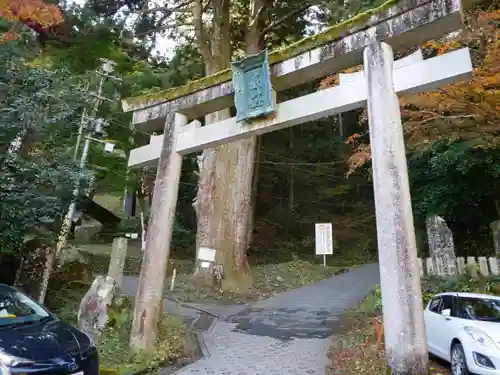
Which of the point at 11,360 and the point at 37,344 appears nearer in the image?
the point at 11,360

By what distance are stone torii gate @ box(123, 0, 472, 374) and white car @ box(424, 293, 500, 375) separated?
1099mm

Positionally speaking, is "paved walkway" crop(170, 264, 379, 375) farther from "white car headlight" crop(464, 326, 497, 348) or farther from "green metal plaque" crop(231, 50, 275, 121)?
"green metal plaque" crop(231, 50, 275, 121)

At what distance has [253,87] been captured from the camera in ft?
21.7

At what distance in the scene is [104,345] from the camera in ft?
22.6

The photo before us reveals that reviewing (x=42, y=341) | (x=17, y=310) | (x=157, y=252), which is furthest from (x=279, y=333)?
(x=42, y=341)

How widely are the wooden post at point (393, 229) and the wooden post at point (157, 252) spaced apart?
3552mm

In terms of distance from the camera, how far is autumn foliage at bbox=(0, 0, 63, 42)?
33.6 feet

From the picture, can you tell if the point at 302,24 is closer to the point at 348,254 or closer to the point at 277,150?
the point at 277,150

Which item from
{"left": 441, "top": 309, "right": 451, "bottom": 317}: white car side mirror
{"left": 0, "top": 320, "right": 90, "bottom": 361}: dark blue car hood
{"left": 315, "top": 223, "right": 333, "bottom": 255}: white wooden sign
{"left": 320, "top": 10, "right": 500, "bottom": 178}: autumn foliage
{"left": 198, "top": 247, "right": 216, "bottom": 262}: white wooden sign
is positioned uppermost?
{"left": 320, "top": 10, "right": 500, "bottom": 178}: autumn foliage

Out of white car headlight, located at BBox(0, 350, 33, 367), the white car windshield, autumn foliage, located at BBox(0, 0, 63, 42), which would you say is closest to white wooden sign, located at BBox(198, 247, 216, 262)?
autumn foliage, located at BBox(0, 0, 63, 42)

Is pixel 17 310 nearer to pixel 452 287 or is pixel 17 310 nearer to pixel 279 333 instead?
pixel 279 333

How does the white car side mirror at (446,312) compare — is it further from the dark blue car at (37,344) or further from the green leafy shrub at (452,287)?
the dark blue car at (37,344)

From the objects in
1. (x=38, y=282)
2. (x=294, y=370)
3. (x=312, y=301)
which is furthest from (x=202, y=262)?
(x=294, y=370)

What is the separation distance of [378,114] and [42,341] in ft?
15.8
